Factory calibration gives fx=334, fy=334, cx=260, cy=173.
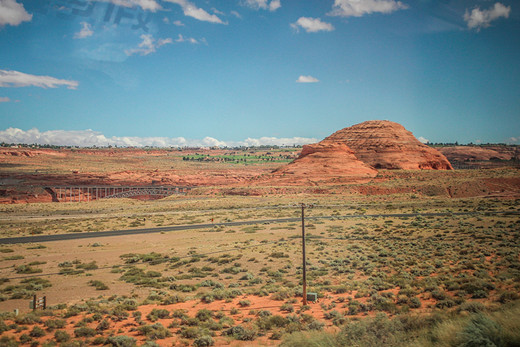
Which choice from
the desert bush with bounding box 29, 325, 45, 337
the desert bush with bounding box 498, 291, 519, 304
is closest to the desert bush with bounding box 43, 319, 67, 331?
the desert bush with bounding box 29, 325, 45, 337

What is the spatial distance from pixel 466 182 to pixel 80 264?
206 ft

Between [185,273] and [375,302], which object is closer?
[375,302]

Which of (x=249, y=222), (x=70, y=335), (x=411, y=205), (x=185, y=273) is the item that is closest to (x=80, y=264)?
(x=185, y=273)

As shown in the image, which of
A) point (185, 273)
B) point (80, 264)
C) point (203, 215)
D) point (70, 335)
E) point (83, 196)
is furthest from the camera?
point (83, 196)

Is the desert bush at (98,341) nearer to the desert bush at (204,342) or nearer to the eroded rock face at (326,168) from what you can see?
the desert bush at (204,342)

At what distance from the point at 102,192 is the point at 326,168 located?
2242 inches

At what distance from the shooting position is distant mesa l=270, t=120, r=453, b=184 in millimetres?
78625

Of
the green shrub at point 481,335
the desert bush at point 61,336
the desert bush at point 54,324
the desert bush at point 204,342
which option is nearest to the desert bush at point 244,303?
the desert bush at point 204,342

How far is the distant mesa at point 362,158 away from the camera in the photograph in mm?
78625

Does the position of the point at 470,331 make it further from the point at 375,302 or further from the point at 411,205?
the point at 411,205

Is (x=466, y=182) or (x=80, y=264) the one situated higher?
(x=466, y=182)

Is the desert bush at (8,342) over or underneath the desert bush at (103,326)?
over

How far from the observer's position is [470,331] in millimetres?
8938

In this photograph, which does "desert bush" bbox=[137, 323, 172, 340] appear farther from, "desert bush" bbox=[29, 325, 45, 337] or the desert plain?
"desert bush" bbox=[29, 325, 45, 337]
